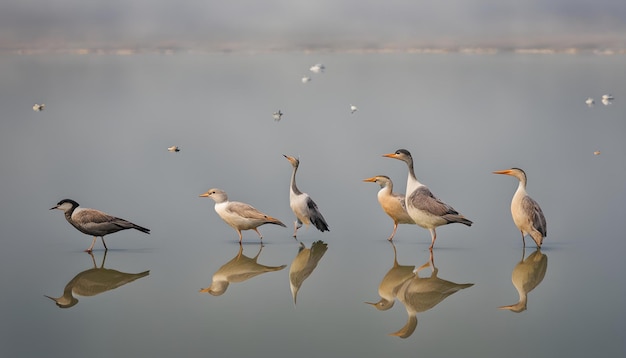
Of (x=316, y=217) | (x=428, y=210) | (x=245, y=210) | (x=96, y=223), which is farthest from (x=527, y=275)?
(x=96, y=223)

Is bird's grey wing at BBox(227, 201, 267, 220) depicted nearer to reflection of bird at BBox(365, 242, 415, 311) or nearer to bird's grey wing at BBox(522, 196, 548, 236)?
reflection of bird at BBox(365, 242, 415, 311)

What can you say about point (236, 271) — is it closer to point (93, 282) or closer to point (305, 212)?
point (93, 282)

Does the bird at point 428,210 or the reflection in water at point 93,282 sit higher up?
the bird at point 428,210

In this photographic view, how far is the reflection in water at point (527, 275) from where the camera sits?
41.5ft

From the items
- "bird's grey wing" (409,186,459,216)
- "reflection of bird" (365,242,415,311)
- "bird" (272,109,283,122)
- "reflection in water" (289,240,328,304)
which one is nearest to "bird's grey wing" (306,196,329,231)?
"reflection in water" (289,240,328,304)

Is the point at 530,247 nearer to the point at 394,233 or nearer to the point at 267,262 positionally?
the point at 394,233

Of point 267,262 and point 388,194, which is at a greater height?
point 388,194

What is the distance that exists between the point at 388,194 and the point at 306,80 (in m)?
15.7

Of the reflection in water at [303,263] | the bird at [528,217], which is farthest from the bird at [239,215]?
the bird at [528,217]

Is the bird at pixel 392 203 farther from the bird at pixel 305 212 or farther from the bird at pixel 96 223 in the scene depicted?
the bird at pixel 96 223

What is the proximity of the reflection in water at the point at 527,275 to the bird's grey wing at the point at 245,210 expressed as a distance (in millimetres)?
3855

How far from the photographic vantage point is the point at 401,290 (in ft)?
43.1

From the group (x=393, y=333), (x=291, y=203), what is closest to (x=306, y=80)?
(x=291, y=203)

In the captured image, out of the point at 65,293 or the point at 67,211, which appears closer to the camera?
the point at 65,293
